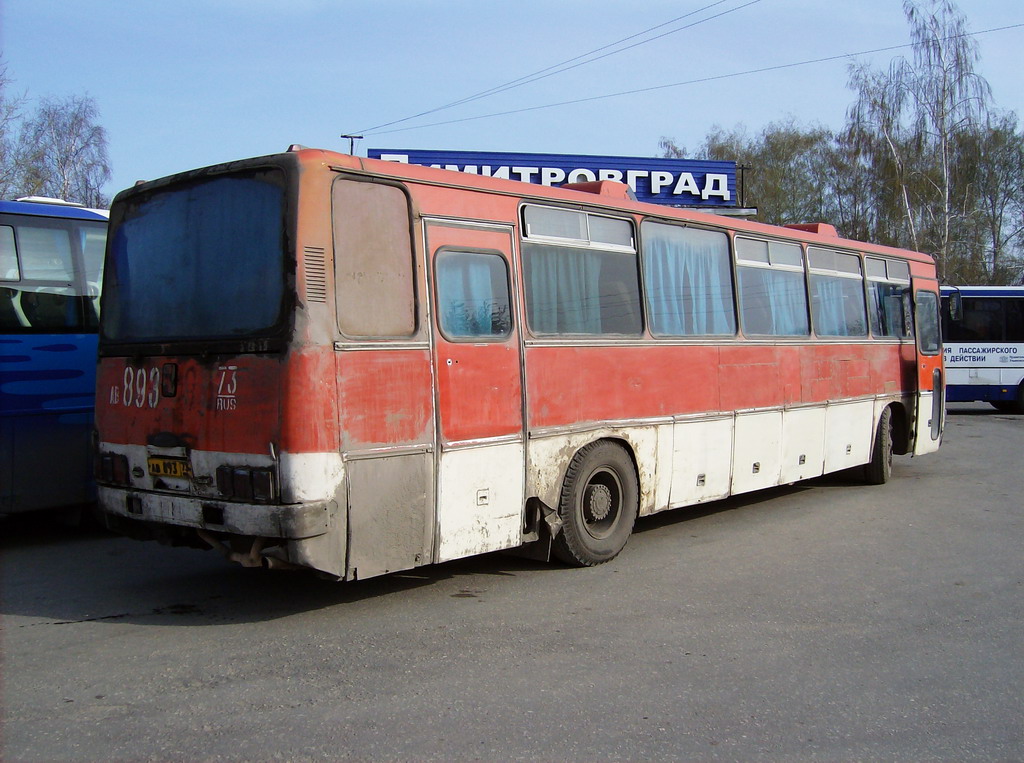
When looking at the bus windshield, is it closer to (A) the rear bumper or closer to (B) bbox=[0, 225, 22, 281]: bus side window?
(A) the rear bumper

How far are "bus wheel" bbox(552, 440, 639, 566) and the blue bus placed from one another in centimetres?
451

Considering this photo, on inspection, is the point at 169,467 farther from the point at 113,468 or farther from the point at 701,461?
the point at 701,461

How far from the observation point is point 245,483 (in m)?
5.68

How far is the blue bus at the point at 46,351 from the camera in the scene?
830 centimetres

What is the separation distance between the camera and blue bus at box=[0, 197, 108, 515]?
830 centimetres

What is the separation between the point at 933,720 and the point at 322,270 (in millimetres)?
4058

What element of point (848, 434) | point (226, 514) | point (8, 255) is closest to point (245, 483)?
point (226, 514)

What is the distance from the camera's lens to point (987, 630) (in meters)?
6.05

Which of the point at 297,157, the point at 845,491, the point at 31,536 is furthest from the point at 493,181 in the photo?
the point at 845,491

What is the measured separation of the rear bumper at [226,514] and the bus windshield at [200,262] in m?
1.05

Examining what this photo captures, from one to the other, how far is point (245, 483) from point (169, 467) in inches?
33.0

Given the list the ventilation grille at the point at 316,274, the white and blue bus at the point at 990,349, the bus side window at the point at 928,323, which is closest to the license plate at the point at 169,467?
the ventilation grille at the point at 316,274

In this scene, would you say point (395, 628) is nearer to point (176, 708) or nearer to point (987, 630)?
point (176, 708)

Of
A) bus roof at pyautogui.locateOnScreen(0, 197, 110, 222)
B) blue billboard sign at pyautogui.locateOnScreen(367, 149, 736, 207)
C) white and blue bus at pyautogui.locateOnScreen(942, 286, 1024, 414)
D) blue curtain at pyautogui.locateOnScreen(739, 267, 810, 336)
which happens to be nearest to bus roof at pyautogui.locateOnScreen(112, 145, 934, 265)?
blue curtain at pyautogui.locateOnScreen(739, 267, 810, 336)
